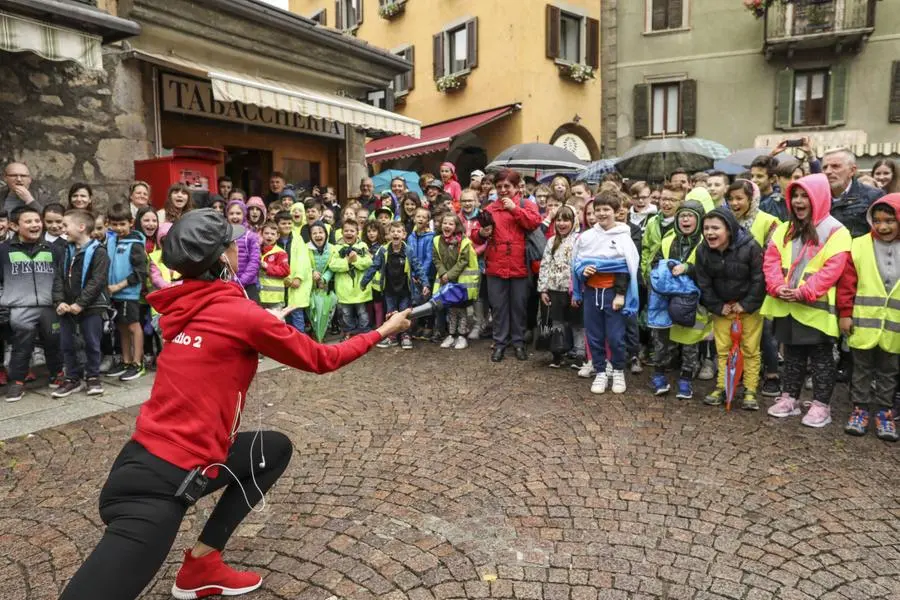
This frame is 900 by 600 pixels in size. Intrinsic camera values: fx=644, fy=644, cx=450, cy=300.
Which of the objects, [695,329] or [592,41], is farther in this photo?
[592,41]

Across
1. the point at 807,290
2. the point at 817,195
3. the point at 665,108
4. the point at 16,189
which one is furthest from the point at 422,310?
the point at 665,108

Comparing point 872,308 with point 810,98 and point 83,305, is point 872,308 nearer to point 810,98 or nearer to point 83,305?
point 83,305

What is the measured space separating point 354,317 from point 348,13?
18.9 meters

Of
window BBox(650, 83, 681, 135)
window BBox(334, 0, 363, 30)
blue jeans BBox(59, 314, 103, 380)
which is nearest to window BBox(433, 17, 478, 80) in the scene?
window BBox(334, 0, 363, 30)

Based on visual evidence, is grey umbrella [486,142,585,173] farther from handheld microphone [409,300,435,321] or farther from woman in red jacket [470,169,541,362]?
handheld microphone [409,300,435,321]

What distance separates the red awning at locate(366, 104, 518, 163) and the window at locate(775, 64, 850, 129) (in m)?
8.23

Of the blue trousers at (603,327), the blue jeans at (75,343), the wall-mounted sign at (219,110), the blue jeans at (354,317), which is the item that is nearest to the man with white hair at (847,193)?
the blue trousers at (603,327)

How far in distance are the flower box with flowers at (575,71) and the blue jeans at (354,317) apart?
13.7 metres

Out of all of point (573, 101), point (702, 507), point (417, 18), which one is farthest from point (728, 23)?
point (702, 507)

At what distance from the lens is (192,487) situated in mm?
2463

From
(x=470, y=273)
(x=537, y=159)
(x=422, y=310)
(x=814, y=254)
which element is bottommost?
(x=470, y=273)

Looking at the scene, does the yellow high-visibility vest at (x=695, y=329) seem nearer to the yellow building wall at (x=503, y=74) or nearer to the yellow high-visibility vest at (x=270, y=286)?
the yellow high-visibility vest at (x=270, y=286)

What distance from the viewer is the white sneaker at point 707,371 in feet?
21.1

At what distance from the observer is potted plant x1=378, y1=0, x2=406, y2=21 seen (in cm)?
2152
